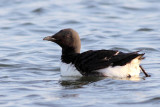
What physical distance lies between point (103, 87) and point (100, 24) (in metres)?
7.25

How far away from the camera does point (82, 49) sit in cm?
1223

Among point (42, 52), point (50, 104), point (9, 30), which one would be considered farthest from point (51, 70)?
point (9, 30)

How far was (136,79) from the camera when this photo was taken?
8984 millimetres

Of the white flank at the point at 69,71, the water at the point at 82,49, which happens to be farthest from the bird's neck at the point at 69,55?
the water at the point at 82,49

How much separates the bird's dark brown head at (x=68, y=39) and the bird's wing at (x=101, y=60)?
1.45 ft

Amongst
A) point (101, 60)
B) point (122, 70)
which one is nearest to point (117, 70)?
point (122, 70)

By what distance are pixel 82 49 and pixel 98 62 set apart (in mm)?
3437

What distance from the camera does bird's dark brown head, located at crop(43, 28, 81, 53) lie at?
30.5 ft

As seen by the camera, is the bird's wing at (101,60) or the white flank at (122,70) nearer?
the bird's wing at (101,60)

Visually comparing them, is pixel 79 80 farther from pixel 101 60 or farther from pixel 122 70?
pixel 122 70

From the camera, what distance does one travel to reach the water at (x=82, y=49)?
25.3 ft

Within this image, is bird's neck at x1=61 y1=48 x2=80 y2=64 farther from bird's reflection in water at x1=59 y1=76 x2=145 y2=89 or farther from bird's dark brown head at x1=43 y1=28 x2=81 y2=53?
bird's reflection in water at x1=59 y1=76 x2=145 y2=89

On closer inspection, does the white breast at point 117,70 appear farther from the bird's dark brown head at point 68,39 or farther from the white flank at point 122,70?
the bird's dark brown head at point 68,39

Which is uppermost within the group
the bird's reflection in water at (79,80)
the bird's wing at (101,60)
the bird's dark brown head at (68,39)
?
the bird's dark brown head at (68,39)
